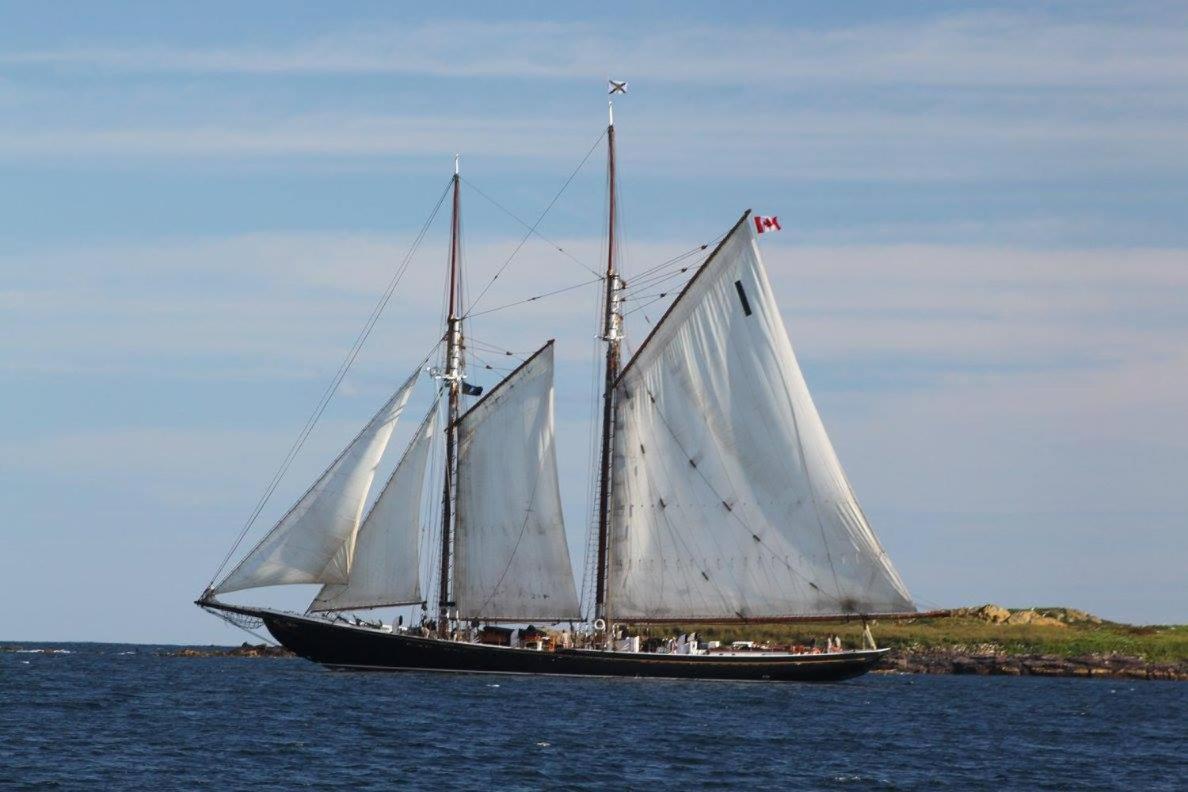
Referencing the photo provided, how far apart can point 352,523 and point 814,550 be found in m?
21.7

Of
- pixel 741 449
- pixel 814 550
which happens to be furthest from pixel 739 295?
pixel 814 550

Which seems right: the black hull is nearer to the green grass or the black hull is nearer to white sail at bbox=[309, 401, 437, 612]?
white sail at bbox=[309, 401, 437, 612]

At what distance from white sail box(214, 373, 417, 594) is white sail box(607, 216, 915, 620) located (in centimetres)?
1279

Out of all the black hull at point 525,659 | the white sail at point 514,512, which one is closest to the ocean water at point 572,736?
the black hull at point 525,659

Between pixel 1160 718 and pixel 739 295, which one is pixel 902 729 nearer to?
pixel 1160 718

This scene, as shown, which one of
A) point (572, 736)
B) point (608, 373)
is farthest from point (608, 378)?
point (572, 736)

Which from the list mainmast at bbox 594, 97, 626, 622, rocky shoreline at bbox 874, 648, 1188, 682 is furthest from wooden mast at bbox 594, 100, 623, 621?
rocky shoreline at bbox 874, 648, 1188, 682

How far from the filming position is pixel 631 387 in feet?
290

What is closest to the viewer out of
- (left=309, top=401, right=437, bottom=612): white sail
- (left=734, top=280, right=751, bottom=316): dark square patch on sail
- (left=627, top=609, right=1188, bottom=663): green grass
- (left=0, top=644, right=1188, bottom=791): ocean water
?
(left=0, top=644, right=1188, bottom=791): ocean water

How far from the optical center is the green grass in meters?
120

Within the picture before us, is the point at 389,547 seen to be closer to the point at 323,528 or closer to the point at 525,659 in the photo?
the point at 323,528

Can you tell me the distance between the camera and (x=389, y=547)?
87.8m

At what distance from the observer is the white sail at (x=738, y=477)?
84.3 metres

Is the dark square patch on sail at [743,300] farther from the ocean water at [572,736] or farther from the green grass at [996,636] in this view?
the green grass at [996,636]
